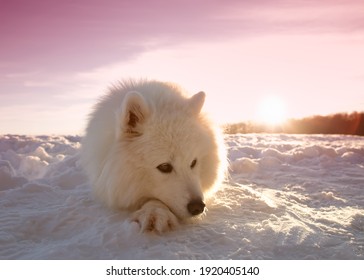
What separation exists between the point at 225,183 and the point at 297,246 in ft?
7.14

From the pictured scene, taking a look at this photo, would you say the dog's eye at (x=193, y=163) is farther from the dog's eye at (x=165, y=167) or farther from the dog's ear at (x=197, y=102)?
the dog's ear at (x=197, y=102)

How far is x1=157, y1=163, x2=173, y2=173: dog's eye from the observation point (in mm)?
3215

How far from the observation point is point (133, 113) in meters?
3.29

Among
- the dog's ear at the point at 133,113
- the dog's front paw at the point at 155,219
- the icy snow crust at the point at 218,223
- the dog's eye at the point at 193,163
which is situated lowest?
the icy snow crust at the point at 218,223

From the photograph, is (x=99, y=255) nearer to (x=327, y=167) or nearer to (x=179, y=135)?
(x=179, y=135)

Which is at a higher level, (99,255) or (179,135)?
(179,135)

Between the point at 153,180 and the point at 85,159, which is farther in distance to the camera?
the point at 85,159

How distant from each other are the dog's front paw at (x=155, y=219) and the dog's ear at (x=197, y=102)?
1036 millimetres

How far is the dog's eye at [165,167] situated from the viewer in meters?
3.21

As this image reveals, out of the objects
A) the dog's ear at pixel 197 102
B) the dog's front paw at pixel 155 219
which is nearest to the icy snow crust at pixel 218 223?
the dog's front paw at pixel 155 219

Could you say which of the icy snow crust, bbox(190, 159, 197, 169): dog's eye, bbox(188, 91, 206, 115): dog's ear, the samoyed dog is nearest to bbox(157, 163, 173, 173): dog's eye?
the samoyed dog
